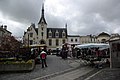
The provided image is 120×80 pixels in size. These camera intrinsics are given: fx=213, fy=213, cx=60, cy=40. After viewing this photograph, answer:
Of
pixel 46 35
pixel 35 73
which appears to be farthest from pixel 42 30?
pixel 35 73

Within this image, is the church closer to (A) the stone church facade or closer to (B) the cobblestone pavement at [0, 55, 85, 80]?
(A) the stone church facade

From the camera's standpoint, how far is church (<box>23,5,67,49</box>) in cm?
8575

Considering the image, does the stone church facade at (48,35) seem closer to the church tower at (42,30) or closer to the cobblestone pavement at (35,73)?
the church tower at (42,30)

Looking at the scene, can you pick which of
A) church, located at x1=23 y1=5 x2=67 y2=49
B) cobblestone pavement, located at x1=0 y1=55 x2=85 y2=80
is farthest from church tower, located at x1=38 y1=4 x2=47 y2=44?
cobblestone pavement, located at x1=0 y1=55 x2=85 y2=80

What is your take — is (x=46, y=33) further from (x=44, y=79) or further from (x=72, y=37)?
(x=44, y=79)

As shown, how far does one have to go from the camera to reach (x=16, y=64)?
17.3 meters

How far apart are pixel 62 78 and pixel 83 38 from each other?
82.3 m

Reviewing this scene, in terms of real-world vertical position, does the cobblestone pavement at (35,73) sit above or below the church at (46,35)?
below

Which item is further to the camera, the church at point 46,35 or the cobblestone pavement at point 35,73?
the church at point 46,35

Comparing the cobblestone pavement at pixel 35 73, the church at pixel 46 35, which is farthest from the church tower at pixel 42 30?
the cobblestone pavement at pixel 35 73

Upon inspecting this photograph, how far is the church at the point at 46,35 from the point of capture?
85.8m

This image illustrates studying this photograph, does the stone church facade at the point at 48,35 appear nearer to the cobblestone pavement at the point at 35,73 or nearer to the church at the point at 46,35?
the church at the point at 46,35

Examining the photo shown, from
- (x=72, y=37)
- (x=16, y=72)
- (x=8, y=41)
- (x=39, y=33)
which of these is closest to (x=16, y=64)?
(x=16, y=72)

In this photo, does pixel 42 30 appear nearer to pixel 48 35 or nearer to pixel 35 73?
pixel 48 35
